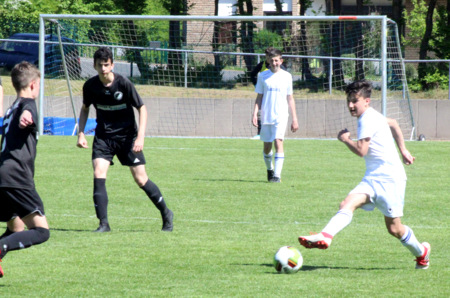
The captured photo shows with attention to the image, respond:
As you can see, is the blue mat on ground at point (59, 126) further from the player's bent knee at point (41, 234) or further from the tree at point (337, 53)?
the player's bent knee at point (41, 234)

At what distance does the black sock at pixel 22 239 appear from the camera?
5.52 metres

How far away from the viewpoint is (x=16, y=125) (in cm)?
562

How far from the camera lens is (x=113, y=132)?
8.05m

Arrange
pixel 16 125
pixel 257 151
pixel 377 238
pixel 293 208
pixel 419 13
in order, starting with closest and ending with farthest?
pixel 16 125 < pixel 377 238 < pixel 293 208 < pixel 257 151 < pixel 419 13

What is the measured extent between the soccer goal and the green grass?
7482 mm

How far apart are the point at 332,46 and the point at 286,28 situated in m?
1.56

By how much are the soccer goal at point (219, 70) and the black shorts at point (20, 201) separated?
15.3m

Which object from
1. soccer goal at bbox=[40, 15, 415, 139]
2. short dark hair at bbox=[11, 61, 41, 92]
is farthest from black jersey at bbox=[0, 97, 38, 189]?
soccer goal at bbox=[40, 15, 415, 139]

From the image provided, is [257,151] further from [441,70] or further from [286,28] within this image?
[441,70]

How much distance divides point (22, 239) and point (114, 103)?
8.80 ft

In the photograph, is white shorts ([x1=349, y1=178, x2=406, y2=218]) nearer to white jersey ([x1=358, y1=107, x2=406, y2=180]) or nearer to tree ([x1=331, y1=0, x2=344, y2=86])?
white jersey ([x1=358, y1=107, x2=406, y2=180])

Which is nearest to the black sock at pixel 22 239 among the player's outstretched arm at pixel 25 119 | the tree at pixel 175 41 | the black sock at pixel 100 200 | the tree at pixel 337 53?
the player's outstretched arm at pixel 25 119

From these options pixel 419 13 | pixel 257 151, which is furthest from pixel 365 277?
pixel 419 13

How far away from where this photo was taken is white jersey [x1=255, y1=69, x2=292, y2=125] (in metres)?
12.4
